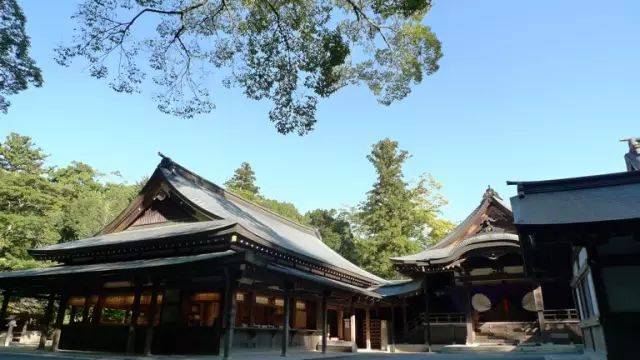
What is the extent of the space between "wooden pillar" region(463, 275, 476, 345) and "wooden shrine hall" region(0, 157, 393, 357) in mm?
A: 5407

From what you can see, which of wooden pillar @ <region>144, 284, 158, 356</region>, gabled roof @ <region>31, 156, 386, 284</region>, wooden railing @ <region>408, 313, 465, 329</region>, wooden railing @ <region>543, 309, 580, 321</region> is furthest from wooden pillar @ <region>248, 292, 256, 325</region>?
wooden railing @ <region>543, 309, 580, 321</region>

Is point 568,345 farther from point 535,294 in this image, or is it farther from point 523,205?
point 523,205

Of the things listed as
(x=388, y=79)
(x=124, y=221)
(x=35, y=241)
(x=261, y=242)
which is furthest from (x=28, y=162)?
(x=388, y=79)

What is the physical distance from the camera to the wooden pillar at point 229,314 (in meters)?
11.7

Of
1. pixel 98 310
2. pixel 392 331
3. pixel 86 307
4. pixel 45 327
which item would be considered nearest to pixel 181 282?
pixel 98 310

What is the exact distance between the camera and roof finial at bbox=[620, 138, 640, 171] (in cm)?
1450

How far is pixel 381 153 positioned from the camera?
40.8m

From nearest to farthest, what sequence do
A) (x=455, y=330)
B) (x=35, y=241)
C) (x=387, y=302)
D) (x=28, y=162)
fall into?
(x=455, y=330), (x=387, y=302), (x=35, y=241), (x=28, y=162)

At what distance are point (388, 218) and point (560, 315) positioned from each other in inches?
686

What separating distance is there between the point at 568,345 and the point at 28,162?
140 feet

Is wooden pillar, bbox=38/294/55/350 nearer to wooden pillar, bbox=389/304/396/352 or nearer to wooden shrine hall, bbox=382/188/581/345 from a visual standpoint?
wooden shrine hall, bbox=382/188/581/345

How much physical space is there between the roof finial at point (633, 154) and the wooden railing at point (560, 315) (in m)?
7.73

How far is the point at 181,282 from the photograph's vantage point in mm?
14180

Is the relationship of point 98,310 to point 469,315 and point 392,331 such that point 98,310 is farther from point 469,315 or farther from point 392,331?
point 469,315
